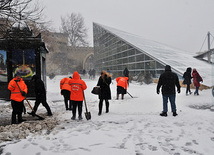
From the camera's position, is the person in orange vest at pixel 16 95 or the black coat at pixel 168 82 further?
the black coat at pixel 168 82

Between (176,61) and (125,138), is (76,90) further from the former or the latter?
(176,61)

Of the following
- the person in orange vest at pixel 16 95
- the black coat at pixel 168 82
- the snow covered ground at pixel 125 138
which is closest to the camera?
the snow covered ground at pixel 125 138

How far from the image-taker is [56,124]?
4.36 metres

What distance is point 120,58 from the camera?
20.5 metres

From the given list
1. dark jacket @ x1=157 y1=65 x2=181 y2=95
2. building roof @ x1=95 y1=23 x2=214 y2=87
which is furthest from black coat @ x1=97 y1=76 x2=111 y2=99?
building roof @ x1=95 y1=23 x2=214 y2=87

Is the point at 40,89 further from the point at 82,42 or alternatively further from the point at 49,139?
the point at 82,42

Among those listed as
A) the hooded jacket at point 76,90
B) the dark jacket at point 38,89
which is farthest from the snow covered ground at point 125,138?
the dark jacket at point 38,89

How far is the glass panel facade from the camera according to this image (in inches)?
579

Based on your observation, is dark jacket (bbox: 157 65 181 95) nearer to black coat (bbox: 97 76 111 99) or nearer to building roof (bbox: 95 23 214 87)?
black coat (bbox: 97 76 111 99)

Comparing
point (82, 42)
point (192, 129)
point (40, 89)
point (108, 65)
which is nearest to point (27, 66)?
point (40, 89)

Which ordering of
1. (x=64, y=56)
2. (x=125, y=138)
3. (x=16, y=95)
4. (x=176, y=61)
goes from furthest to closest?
(x=64, y=56)
(x=176, y=61)
(x=16, y=95)
(x=125, y=138)

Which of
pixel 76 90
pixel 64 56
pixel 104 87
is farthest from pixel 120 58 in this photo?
pixel 64 56

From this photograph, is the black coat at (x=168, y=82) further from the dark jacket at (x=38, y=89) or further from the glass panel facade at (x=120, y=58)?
the glass panel facade at (x=120, y=58)

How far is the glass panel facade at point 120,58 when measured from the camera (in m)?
14.7
